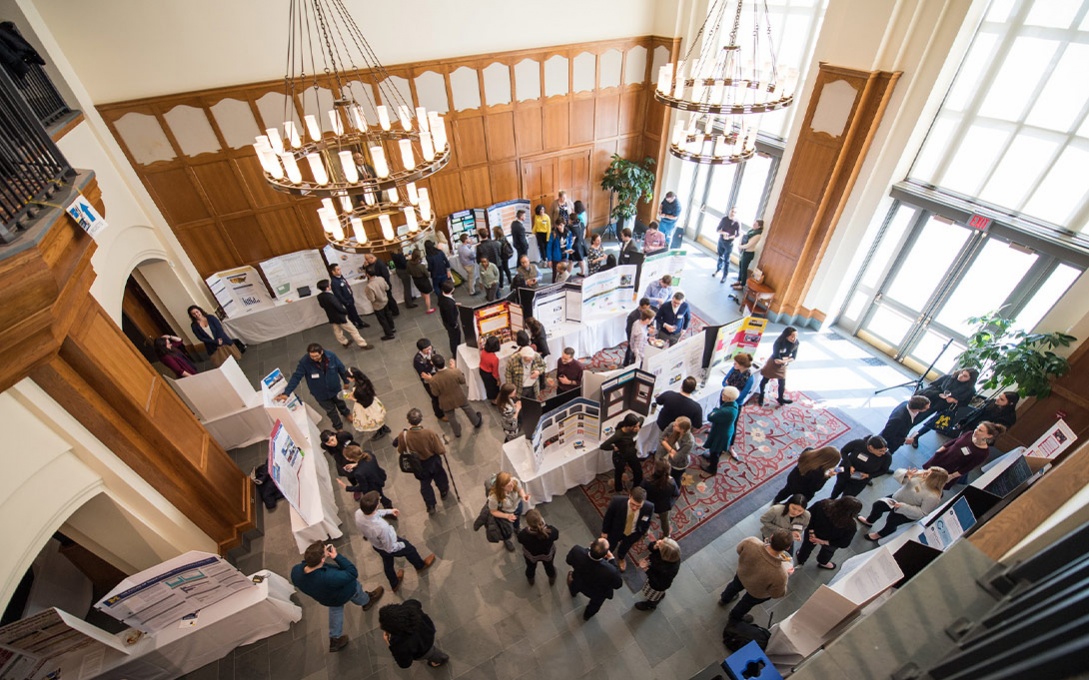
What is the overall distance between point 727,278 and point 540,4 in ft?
22.5

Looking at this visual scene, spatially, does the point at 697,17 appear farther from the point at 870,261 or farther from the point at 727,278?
the point at 870,261

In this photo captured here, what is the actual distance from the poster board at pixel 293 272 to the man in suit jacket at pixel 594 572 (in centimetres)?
746

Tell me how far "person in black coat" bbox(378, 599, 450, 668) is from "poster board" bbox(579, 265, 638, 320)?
4837mm

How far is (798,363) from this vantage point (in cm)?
798

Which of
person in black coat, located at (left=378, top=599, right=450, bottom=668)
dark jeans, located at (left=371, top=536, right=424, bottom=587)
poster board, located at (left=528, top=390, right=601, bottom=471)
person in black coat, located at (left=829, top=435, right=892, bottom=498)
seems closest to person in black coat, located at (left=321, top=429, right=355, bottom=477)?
dark jeans, located at (left=371, top=536, right=424, bottom=587)

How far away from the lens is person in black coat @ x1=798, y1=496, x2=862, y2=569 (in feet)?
14.1

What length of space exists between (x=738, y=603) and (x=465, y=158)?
929 cm

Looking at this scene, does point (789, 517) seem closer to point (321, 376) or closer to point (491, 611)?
point (491, 611)

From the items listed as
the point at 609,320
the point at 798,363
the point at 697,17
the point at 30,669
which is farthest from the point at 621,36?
the point at 30,669

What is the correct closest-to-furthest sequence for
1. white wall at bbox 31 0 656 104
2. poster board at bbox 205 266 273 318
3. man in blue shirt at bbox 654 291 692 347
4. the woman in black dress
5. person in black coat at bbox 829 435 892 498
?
1. person in black coat at bbox 829 435 892 498
2. the woman in black dress
3. white wall at bbox 31 0 656 104
4. man in blue shirt at bbox 654 291 692 347
5. poster board at bbox 205 266 273 318

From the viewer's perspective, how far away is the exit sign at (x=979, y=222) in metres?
6.22

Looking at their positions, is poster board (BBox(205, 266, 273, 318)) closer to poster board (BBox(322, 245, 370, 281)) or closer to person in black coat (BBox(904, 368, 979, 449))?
poster board (BBox(322, 245, 370, 281))

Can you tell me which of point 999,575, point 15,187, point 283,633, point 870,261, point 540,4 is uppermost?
point 540,4

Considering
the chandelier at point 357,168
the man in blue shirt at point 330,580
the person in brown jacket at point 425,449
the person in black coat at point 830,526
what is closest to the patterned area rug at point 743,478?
the person in black coat at point 830,526
